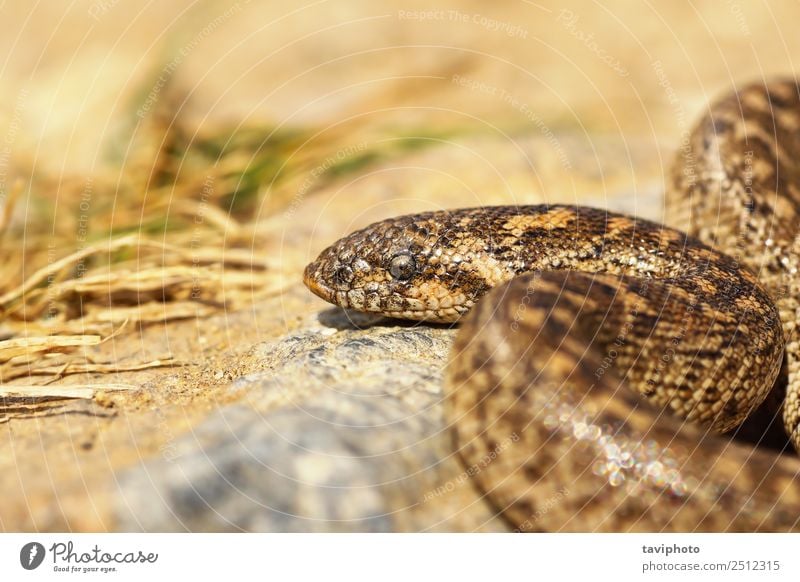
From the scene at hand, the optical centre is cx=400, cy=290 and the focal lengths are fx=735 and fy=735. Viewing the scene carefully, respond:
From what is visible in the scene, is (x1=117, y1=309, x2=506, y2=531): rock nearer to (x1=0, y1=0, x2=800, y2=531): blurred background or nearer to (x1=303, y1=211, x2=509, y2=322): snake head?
(x1=0, y1=0, x2=800, y2=531): blurred background

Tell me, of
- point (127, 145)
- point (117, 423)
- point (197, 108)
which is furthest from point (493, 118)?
point (117, 423)

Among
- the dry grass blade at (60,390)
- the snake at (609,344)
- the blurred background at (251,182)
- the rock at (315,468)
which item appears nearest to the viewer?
the rock at (315,468)

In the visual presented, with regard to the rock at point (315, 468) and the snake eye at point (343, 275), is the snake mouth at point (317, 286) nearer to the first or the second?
the snake eye at point (343, 275)
